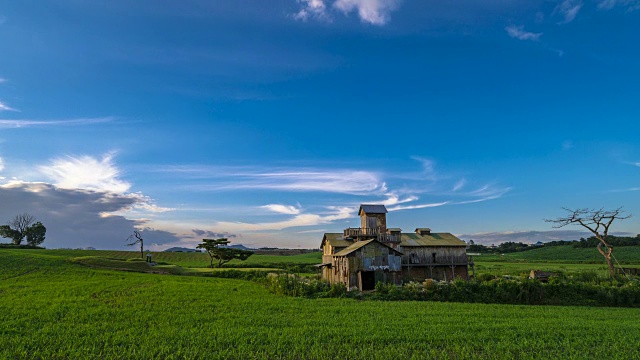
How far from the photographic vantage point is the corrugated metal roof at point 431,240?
1909 inches

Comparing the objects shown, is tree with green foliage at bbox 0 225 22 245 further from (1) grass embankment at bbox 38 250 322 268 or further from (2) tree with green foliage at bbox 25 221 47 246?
(1) grass embankment at bbox 38 250 322 268

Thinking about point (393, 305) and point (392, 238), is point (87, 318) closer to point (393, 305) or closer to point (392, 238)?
point (393, 305)

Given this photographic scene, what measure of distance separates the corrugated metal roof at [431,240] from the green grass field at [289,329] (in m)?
20.6

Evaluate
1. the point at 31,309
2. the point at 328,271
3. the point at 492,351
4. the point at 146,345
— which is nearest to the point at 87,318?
the point at 31,309

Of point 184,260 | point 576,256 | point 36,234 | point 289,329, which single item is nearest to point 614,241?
point 576,256

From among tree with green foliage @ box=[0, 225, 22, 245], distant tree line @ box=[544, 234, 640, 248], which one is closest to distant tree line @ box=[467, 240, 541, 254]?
distant tree line @ box=[544, 234, 640, 248]

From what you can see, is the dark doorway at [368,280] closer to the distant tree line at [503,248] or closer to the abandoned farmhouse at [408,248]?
the abandoned farmhouse at [408,248]

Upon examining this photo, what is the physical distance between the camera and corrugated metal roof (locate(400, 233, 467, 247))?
48500mm

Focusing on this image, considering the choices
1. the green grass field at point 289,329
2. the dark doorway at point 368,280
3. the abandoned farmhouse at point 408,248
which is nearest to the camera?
the green grass field at point 289,329

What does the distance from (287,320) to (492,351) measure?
10451 mm

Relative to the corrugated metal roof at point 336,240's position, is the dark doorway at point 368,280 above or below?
below

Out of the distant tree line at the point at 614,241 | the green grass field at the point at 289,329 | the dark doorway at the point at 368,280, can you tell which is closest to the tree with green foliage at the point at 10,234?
the green grass field at the point at 289,329

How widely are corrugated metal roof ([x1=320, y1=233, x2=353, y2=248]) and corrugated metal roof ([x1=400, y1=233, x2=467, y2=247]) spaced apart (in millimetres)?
6973

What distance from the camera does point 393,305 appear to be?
27469 millimetres
